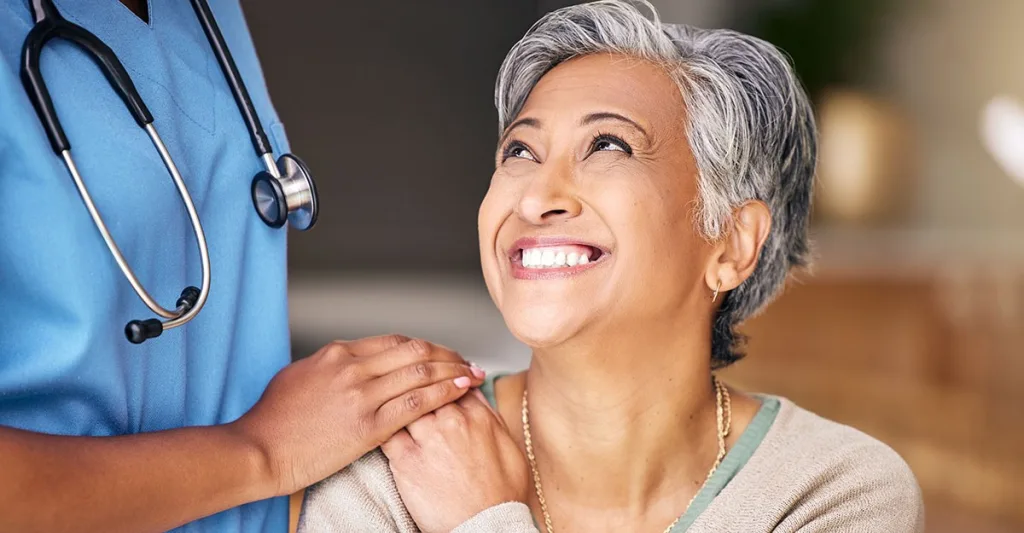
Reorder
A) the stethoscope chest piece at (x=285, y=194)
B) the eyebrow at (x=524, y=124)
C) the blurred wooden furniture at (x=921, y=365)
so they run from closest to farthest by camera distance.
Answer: the stethoscope chest piece at (x=285, y=194), the eyebrow at (x=524, y=124), the blurred wooden furniture at (x=921, y=365)

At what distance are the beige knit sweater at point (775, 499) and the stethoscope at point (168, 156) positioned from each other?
14.4 inches

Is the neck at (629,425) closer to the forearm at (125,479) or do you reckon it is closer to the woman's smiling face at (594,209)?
the woman's smiling face at (594,209)

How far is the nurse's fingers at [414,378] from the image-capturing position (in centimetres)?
127

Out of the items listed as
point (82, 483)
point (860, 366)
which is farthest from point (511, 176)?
point (860, 366)

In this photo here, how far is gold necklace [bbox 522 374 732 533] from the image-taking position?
153cm

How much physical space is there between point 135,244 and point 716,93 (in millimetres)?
815

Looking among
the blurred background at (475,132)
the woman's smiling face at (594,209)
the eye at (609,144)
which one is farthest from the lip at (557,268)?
the blurred background at (475,132)

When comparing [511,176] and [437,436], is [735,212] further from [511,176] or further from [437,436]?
[437,436]

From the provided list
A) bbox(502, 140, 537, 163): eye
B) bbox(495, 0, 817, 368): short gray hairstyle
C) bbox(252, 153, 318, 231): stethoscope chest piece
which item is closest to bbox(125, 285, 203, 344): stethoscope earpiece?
bbox(252, 153, 318, 231): stethoscope chest piece

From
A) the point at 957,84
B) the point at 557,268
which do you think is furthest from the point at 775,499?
the point at 957,84

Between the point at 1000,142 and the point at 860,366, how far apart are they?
2.63 m

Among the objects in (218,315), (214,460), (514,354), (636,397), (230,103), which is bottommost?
(514,354)

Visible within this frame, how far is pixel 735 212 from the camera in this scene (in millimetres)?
1520

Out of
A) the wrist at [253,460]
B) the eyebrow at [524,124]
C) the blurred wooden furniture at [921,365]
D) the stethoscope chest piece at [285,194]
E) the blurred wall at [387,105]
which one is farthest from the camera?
the blurred wall at [387,105]
